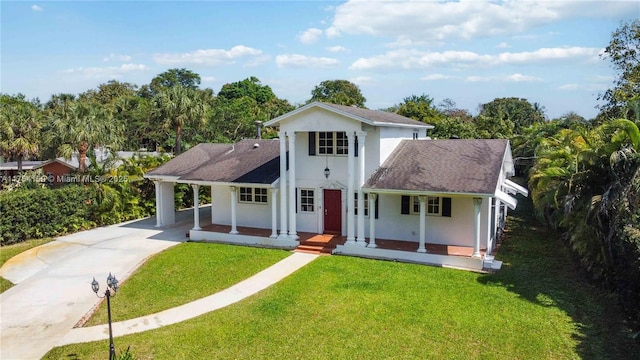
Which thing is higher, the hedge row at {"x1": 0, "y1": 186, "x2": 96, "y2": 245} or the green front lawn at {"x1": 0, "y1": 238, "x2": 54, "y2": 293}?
the hedge row at {"x1": 0, "y1": 186, "x2": 96, "y2": 245}

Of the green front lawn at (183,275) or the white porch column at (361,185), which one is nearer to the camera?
the green front lawn at (183,275)

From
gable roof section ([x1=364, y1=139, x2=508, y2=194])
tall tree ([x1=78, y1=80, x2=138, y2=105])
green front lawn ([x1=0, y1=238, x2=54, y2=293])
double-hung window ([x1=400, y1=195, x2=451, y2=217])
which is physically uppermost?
tall tree ([x1=78, y1=80, x2=138, y2=105])

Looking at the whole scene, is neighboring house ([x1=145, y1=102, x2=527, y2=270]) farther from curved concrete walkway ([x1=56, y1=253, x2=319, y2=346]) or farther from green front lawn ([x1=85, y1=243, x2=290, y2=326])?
curved concrete walkway ([x1=56, y1=253, x2=319, y2=346])

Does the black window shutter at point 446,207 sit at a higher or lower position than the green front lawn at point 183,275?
higher

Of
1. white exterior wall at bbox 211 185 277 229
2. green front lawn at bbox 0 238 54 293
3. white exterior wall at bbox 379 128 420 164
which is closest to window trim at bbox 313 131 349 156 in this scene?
white exterior wall at bbox 379 128 420 164

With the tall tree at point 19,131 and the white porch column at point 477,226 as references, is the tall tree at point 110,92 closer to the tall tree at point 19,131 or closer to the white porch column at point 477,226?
the tall tree at point 19,131

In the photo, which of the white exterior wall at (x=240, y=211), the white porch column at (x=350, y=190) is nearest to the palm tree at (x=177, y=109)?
the white exterior wall at (x=240, y=211)

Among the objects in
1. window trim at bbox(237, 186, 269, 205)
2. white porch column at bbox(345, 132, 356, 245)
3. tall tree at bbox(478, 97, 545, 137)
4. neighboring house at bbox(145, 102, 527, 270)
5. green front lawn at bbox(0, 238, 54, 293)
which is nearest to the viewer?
neighboring house at bbox(145, 102, 527, 270)
